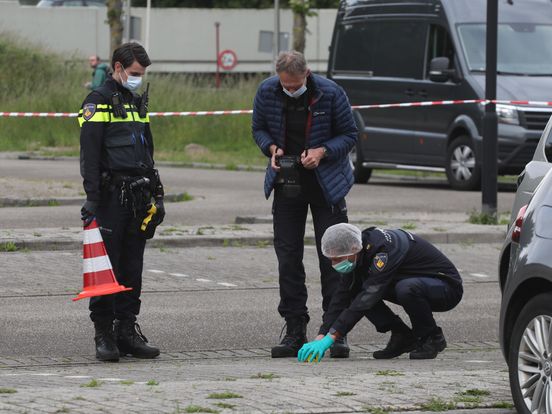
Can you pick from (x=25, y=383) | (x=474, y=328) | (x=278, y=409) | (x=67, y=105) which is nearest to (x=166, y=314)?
(x=474, y=328)

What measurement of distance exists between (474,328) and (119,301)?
2474mm

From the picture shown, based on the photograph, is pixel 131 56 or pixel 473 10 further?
pixel 473 10

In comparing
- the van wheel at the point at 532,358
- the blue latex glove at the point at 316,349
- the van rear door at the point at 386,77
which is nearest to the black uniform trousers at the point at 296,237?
the blue latex glove at the point at 316,349

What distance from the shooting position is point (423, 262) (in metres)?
8.81

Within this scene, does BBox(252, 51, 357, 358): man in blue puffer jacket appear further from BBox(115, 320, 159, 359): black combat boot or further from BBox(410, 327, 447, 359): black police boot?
BBox(115, 320, 159, 359): black combat boot

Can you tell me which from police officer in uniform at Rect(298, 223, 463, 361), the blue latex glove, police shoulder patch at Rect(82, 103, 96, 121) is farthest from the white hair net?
police shoulder patch at Rect(82, 103, 96, 121)

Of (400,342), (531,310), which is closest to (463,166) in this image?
(400,342)

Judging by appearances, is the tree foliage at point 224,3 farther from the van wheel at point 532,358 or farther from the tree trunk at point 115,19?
the van wheel at point 532,358

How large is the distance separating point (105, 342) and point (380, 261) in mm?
1653

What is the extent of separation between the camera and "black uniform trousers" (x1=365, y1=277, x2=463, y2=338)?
868 centimetres

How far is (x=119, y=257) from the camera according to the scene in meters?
8.98

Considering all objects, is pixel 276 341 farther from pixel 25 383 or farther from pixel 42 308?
pixel 25 383

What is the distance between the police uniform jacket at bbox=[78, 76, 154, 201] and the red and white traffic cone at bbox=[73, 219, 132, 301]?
208mm

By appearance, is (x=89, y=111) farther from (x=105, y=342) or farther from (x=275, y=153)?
(x=105, y=342)
